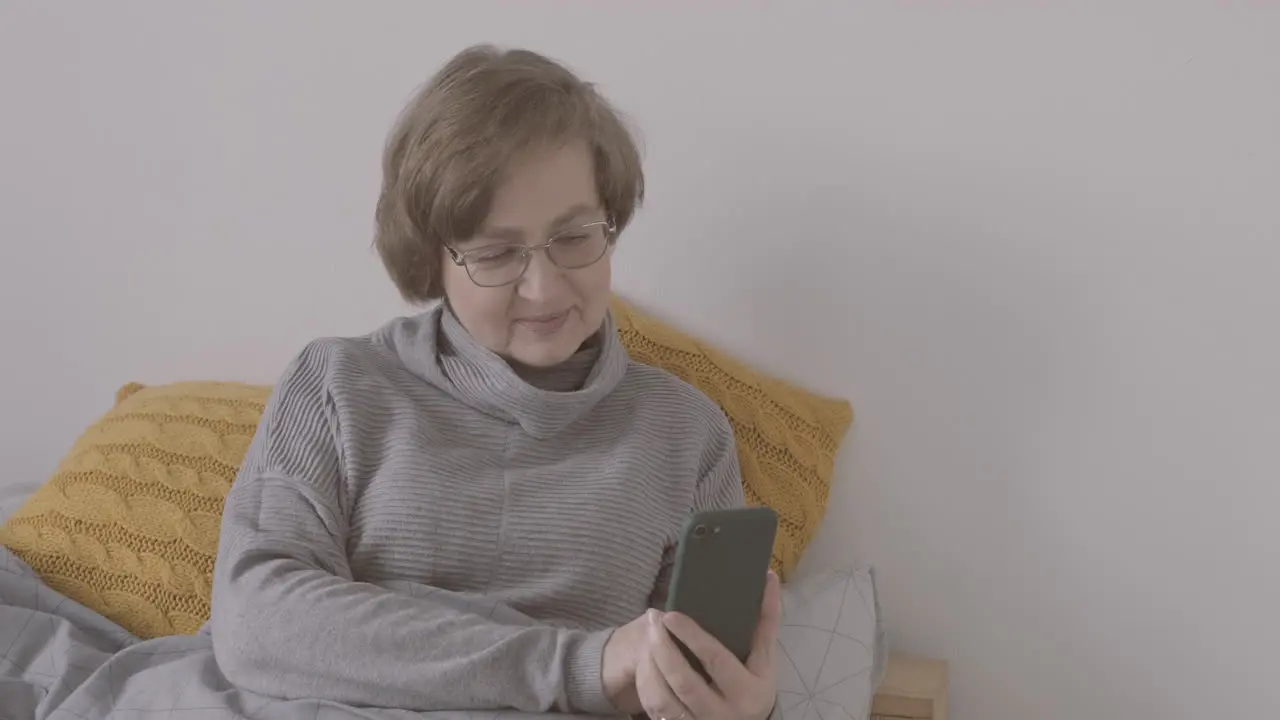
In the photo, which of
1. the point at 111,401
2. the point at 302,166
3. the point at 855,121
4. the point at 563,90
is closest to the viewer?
the point at 563,90

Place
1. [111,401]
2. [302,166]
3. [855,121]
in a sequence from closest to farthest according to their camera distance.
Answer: [855,121] < [302,166] < [111,401]

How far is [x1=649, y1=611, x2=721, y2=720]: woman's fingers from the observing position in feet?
3.77

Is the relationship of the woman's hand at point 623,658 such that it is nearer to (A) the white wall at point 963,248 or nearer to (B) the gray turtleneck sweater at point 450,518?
(B) the gray turtleneck sweater at point 450,518

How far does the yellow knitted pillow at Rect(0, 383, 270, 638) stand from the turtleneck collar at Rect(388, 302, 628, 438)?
1.04ft

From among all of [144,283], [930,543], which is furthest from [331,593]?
[144,283]

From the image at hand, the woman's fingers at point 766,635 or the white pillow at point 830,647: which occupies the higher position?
the woman's fingers at point 766,635

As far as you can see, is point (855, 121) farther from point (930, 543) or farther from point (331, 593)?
point (331, 593)

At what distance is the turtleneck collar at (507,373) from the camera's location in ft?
4.65

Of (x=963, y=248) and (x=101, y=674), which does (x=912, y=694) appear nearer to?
(x=963, y=248)

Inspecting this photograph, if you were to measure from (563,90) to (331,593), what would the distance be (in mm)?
522

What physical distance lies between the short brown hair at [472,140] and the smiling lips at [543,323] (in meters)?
0.11

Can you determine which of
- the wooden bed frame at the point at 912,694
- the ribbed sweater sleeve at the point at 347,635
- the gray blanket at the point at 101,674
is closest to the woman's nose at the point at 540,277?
the ribbed sweater sleeve at the point at 347,635

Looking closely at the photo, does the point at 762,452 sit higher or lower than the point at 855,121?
lower

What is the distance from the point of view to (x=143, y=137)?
189 cm
